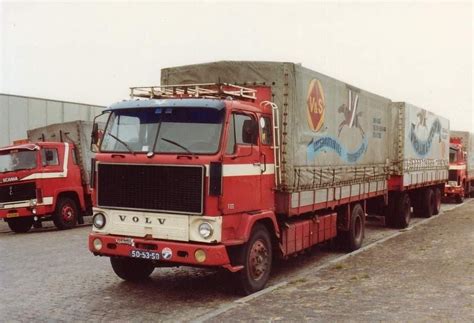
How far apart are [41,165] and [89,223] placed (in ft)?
12.3

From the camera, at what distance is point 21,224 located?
16.3 m

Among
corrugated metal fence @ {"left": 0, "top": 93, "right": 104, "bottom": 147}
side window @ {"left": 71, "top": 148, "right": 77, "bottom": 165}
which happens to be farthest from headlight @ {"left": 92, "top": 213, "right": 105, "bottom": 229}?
corrugated metal fence @ {"left": 0, "top": 93, "right": 104, "bottom": 147}

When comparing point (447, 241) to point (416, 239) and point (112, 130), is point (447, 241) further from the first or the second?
point (112, 130)

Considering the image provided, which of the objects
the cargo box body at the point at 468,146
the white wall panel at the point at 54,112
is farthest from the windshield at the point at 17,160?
the cargo box body at the point at 468,146

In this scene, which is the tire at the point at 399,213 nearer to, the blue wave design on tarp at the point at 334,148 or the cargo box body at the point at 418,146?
the cargo box body at the point at 418,146

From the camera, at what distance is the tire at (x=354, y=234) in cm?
1179

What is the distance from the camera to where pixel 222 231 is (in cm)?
721

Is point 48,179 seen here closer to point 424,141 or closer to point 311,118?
point 311,118

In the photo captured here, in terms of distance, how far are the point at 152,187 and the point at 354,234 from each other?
6.01 m

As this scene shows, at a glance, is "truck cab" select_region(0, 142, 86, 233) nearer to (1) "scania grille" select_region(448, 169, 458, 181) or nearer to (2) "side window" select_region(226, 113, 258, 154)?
(2) "side window" select_region(226, 113, 258, 154)

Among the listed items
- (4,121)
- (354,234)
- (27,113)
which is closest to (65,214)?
(354,234)

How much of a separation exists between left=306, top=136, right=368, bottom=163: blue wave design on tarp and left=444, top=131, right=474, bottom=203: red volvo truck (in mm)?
15135

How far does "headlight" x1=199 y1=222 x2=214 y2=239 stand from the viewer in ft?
23.4

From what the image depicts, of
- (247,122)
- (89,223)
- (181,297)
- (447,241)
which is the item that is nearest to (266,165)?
(247,122)
